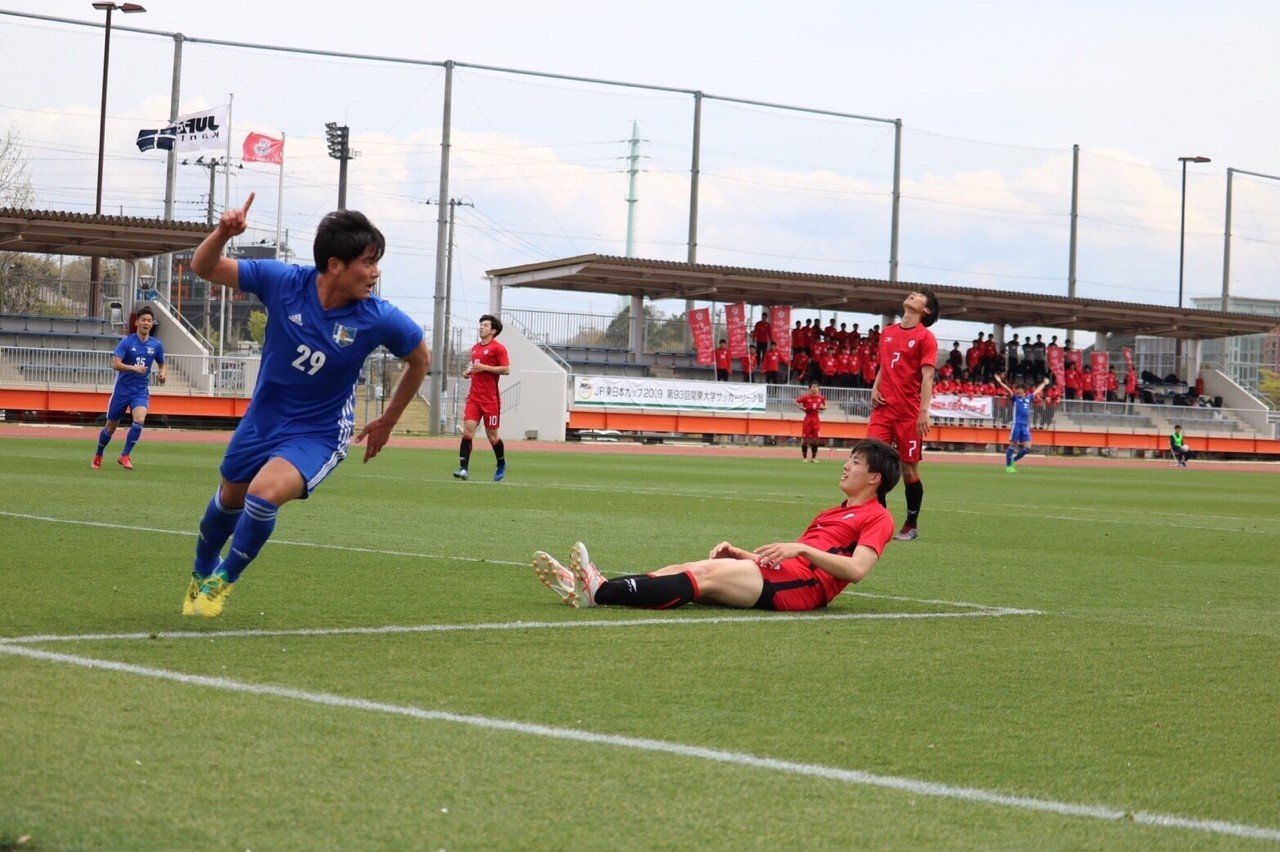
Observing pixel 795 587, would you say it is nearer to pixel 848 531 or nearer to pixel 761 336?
pixel 848 531

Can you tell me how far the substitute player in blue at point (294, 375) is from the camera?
6.66 metres

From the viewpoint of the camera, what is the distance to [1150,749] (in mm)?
4715

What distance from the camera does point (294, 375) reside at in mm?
6793

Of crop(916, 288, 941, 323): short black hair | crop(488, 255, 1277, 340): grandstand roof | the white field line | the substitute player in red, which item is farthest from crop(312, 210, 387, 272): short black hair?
crop(488, 255, 1277, 340): grandstand roof

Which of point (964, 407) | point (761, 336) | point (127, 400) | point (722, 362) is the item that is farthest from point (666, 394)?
point (127, 400)

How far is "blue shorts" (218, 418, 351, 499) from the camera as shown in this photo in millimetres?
6730

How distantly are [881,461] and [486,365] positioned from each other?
13087 mm

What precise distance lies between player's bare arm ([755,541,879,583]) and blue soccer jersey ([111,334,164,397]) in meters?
14.5

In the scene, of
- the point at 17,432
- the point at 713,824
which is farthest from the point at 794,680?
the point at 17,432

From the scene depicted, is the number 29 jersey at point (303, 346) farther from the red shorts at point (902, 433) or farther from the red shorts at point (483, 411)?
the red shorts at point (483, 411)

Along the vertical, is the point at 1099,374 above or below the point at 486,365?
above

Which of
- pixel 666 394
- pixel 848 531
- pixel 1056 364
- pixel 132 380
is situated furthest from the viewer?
pixel 1056 364

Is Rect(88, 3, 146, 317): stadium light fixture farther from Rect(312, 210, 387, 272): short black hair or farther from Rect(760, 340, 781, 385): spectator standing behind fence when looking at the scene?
Rect(312, 210, 387, 272): short black hair

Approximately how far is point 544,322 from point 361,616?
141 ft
